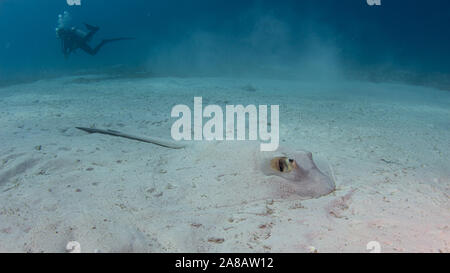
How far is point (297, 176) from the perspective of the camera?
9.30ft

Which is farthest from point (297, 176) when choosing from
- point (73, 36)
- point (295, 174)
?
point (73, 36)

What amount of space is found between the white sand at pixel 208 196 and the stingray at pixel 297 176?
12 cm

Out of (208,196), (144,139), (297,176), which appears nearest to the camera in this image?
(208,196)

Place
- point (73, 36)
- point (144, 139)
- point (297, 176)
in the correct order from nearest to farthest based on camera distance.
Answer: point (297, 176) < point (144, 139) < point (73, 36)

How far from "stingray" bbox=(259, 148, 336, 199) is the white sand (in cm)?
12

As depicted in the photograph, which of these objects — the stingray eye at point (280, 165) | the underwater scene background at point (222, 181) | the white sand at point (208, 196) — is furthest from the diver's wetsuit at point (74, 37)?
the stingray eye at point (280, 165)

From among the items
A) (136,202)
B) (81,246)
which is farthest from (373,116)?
(81,246)

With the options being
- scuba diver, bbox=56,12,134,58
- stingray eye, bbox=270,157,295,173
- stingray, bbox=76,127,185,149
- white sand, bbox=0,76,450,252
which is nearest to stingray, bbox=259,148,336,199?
stingray eye, bbox=270,157,295,173

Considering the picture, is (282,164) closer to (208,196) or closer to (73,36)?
(208,196)

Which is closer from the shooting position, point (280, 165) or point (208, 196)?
point (208, 196)

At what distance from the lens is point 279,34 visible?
3325 centimetres

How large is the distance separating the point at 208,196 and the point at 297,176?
1057 mm

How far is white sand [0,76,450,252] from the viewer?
2.09 m
